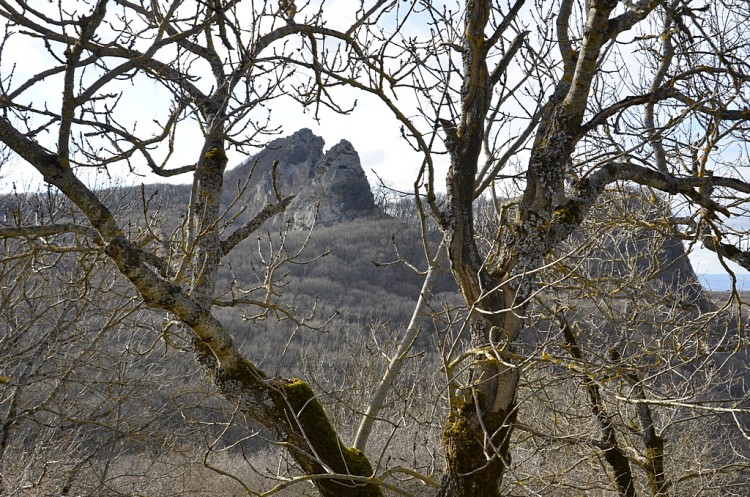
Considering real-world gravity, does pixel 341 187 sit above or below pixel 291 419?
above

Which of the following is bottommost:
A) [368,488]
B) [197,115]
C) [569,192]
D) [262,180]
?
[368,488]

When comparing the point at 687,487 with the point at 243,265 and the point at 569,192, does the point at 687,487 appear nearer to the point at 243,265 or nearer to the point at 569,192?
the point at 569,192

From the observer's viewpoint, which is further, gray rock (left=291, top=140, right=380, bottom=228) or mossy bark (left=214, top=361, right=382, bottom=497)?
gray rock (left=291, top=140, right=380, bottom=228)

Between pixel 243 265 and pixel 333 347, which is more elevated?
pixel 243 265

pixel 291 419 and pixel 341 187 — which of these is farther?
pixel 341 187

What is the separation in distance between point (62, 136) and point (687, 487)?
9.95 meters

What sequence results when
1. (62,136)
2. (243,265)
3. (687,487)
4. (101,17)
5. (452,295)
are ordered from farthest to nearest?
1. (243,265)
2. (452,295)
3. (687,487)
4. (62,136)
5. (101,17)

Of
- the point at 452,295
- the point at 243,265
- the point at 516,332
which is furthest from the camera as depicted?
the point at 243,265

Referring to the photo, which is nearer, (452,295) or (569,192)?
(569,192)

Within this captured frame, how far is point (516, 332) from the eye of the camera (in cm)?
332

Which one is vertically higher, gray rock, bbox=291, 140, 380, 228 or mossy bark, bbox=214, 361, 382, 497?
gray rock, bbox=291, 140, 380, 228

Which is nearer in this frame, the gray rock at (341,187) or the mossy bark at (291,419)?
the mossy bark at (291,419)

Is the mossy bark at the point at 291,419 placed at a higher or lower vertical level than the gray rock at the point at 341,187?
lower

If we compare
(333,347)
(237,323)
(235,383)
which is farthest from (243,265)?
(235,383)
